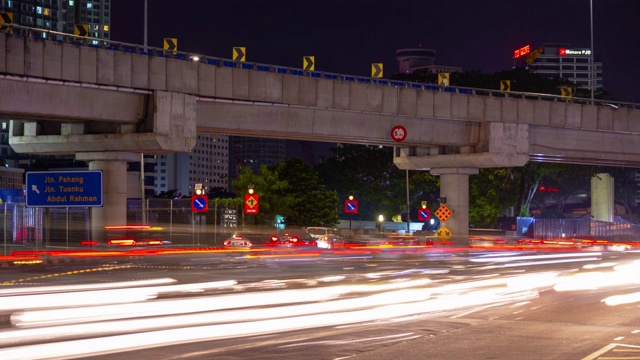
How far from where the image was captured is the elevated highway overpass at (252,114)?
4056 cm

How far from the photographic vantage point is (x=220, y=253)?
49.4 meters

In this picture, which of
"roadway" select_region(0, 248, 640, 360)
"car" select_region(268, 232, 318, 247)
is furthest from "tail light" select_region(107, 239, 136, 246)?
"car" select_region(268, 232, 318, 247)

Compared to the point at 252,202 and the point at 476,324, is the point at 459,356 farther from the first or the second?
the point at 252,202

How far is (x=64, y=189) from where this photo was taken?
41.8 m

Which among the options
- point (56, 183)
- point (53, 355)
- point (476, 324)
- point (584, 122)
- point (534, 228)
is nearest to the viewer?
point (53, 355)

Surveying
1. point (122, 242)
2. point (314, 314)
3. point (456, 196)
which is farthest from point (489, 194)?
point (314, 314)

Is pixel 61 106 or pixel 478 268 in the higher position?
pixel 61 106

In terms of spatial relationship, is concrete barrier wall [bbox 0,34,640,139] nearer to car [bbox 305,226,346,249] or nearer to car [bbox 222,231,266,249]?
car [bbox 222,231,266,249]

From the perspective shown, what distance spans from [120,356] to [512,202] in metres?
83.1

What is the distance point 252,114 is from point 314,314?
1125 inches

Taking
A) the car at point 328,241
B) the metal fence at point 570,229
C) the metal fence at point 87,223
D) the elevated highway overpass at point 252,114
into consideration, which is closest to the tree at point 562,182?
the metal fence at point 570,229

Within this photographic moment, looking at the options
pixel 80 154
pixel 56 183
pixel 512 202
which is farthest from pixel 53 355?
pixel 512 202

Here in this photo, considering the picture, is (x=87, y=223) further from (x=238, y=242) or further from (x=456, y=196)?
(x=456, y=196)

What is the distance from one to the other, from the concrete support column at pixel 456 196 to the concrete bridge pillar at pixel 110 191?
23213 millimetres
